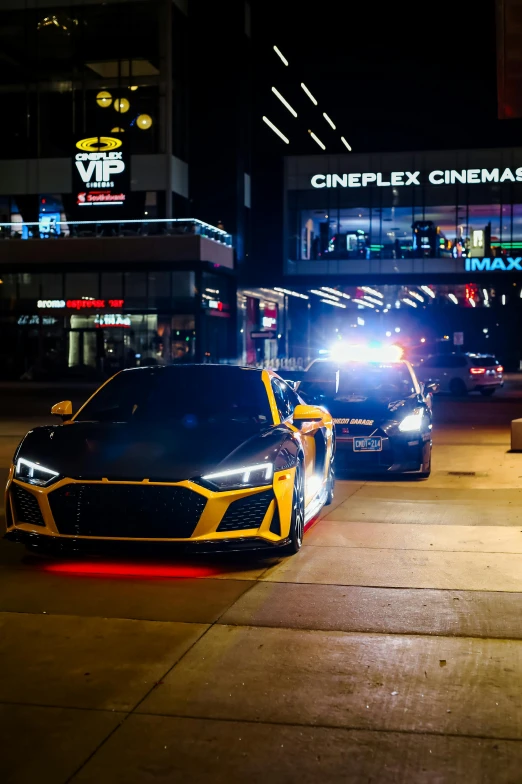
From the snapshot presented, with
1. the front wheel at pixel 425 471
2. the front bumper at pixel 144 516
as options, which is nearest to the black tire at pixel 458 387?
the front wheel at pixel 425 471

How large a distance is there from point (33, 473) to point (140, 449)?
77 centimetres

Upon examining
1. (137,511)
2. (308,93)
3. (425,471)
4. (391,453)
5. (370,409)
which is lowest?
(425,471)

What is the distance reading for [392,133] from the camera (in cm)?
7938

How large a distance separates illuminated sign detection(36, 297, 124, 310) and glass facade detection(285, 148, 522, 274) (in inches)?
505

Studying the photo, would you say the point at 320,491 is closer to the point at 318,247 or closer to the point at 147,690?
the point at 147,690

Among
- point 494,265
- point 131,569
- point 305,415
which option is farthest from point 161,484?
point 494,265

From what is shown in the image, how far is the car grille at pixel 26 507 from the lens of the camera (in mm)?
7016

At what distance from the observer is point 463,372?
37.0 meters

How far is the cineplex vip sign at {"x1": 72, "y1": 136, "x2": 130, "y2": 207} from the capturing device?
154 feet

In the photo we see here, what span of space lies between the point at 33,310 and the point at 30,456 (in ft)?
145

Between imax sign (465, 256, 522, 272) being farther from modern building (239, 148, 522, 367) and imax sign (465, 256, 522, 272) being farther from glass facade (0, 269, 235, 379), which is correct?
glass facade (0, 269, 235, 379)

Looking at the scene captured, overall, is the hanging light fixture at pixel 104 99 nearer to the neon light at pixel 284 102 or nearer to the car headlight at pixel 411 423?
the neon light at pixel 284 102

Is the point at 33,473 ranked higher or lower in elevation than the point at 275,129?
lower

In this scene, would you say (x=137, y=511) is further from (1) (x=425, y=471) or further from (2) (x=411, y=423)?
(1) (x=425, y=471)
